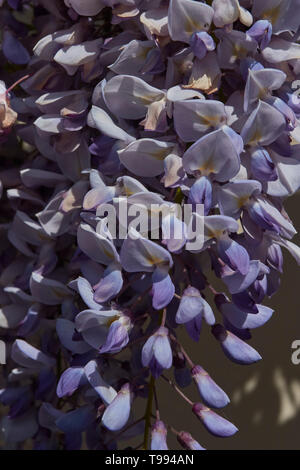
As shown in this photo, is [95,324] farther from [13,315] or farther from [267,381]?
[267,381]

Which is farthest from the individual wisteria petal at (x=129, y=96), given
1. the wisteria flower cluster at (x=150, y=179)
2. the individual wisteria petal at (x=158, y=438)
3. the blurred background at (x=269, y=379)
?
the blurred background at (x=269, y=379)


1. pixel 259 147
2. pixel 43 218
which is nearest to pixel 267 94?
pixel 259 147

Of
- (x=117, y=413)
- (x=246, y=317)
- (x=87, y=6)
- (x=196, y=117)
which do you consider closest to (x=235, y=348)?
(x=246, y=317)

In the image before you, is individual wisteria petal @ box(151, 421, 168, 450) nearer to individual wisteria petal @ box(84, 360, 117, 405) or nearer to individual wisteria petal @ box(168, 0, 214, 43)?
individual wisteria petal @ box(84, 360, 117, 405)

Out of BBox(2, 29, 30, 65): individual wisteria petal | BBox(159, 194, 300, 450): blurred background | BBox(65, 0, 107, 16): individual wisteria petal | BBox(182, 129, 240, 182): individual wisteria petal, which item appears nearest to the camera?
BBox(182, 129, 240, 182): individual wisteria petal

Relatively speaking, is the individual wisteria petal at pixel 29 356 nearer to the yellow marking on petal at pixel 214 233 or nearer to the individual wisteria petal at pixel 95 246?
the individual wisteria petal at pixel 95 246

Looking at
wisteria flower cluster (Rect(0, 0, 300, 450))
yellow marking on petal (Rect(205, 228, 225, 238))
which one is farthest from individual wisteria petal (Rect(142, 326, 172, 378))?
yellow marking on petal (Rect(205, 228, 225, 238))
